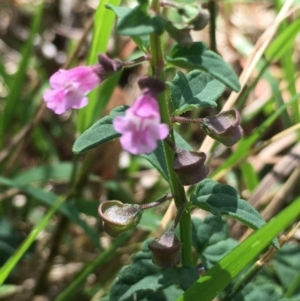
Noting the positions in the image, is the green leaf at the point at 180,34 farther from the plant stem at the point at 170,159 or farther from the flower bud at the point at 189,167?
the flower bud at the point at 189,167

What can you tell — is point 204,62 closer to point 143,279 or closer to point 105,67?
point 105,67

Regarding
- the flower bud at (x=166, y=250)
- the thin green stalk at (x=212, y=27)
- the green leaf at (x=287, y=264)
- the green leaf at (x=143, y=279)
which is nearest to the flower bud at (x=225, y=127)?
the flower bud at (x=166, y=250)

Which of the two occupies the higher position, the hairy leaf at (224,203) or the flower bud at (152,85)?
the flower bud at (152,85)

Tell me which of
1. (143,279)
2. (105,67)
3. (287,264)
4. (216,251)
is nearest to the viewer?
(105,67)

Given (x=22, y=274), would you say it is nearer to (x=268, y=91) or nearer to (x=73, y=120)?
(x=73, y=120)

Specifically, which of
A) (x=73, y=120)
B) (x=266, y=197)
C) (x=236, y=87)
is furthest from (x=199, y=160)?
(x=73, y=120)

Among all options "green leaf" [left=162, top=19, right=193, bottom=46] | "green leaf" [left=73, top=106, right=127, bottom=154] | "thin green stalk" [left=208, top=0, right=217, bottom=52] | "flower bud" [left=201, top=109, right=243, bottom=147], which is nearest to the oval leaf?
"flower bud" [left=201, top=109, right=243, bottom=147]

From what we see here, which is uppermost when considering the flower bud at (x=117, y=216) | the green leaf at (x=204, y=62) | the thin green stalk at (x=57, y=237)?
the green leaf at (x=204, y=62)

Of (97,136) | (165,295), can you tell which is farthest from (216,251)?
(97,136)
